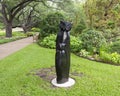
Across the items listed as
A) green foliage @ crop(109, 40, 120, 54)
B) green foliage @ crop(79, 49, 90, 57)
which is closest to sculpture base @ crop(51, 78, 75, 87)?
green foliage @ crop(79, 49, 90, 57)

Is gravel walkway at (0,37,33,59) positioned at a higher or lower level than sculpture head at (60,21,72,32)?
lower

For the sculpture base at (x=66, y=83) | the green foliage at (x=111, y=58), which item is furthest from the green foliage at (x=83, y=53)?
the sculpture base at (x=66, y=83)

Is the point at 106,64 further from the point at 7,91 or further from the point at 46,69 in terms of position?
the point at 7,91

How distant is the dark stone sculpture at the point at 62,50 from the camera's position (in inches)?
193

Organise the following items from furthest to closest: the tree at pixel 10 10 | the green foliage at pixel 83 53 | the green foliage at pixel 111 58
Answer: the tree at pixel 10 10 → the green foliage at pixel 83 53 → the green foliage at pixel 111 58

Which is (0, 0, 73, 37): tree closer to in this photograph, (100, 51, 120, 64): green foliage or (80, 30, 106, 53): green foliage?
(80, 30, 106, 53): green foliage

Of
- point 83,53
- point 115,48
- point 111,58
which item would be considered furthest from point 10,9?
point 111,58

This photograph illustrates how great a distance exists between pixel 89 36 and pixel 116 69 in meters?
3.18

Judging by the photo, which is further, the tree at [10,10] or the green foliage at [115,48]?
the tree at [10,10]

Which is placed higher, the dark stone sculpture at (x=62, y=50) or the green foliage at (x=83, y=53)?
the dark stone sculpture at (x=62, y=50)

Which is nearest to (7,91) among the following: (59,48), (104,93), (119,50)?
(59,48)

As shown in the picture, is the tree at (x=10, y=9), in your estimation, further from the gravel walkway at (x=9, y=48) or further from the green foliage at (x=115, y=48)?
the green foliage at (x=115, y=48)

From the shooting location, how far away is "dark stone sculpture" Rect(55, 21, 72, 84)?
491 centimetres

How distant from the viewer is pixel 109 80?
18.6ft
